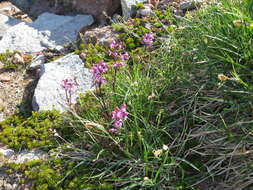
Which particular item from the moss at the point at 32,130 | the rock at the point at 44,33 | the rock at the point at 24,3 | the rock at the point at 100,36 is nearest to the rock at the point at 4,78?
the rock at the point at 44,33

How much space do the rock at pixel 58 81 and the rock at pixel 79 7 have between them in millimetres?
1921

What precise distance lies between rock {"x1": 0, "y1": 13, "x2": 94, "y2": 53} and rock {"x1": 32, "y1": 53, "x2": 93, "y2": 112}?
2.61ft

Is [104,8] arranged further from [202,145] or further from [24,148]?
[202,145]

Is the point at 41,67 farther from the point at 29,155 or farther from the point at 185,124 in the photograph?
the point at 185,124

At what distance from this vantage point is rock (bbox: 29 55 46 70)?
229 inches

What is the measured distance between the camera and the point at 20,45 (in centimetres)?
643

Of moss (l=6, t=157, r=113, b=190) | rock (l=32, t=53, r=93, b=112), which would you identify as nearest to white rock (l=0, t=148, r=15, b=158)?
moss (l=6, t=157, r=113, b=190)

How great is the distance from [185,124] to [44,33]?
452 cm

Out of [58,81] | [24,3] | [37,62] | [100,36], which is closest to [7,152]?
[58,81]

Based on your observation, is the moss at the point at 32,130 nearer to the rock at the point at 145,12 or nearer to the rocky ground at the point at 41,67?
the rocky ground at the point at 41,67

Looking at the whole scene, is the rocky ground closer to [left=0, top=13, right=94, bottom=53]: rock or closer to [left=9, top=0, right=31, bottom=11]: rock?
[left=0, top=13, right=94, bottom=53]: rock

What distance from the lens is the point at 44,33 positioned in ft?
22.7

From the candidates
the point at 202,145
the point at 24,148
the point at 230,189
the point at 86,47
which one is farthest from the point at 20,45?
the point at 230,189

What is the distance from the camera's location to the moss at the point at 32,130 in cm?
393
